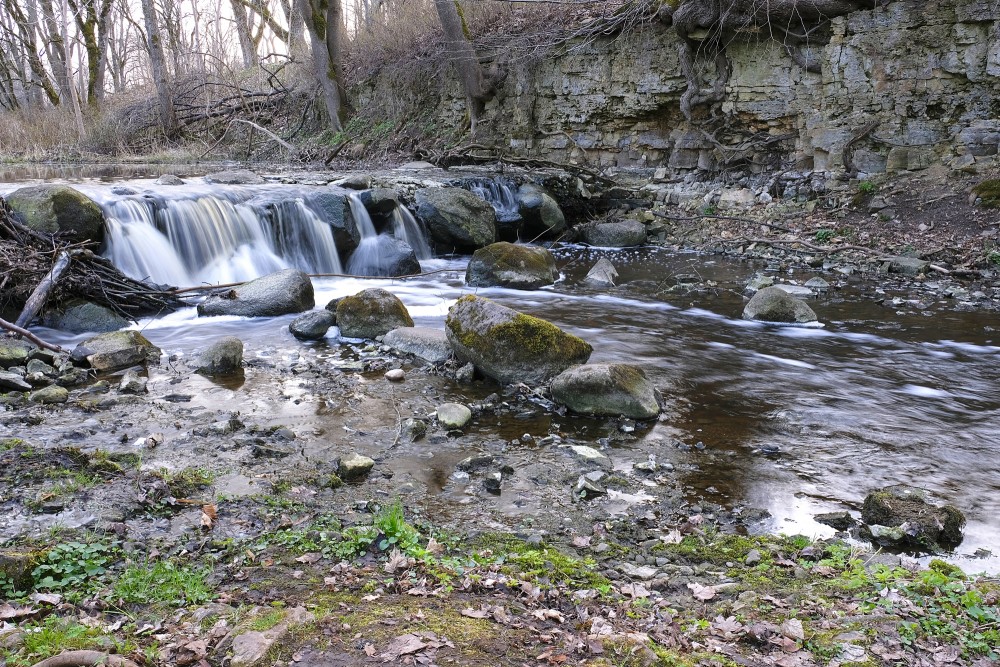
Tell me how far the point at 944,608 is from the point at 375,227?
35.9 ft

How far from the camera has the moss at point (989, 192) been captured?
35.2ft

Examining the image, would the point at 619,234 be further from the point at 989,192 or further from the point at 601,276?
the point at 989,192

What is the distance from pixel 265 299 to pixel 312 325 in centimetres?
127

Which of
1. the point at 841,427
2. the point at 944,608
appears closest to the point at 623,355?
the point at 841,427

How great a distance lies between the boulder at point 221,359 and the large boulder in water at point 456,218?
663cm

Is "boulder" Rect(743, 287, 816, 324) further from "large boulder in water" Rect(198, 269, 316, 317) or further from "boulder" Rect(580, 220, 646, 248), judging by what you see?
"large boulder in water" Rect(198, 269, 316, 317)

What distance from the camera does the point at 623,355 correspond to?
A: 7.22m

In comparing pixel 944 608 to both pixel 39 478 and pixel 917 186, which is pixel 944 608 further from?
pixel 917 186

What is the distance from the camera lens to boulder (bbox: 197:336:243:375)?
20.8ft

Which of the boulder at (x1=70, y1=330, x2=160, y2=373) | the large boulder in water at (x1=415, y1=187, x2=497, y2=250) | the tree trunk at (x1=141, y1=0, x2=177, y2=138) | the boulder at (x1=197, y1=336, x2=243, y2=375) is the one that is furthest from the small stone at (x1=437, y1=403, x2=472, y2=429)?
the tree trunk at (x1=141, y1=0, x2=177, y2=138)

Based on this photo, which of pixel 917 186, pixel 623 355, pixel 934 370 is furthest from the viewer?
pixel 917 186

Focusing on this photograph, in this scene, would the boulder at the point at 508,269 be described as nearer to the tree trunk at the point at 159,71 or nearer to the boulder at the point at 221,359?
the boulder at the point at 221,359

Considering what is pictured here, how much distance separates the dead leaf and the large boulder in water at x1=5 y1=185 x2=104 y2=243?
8.17 metres

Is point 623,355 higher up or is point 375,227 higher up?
point 375,227
